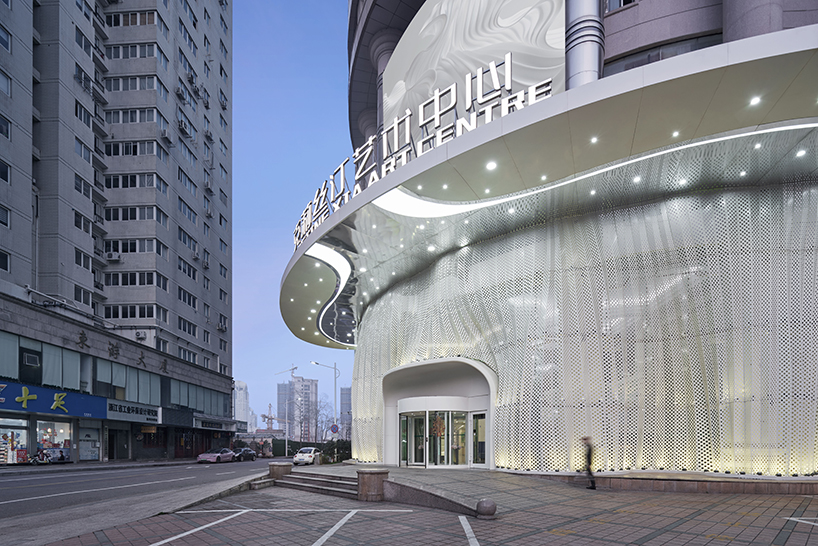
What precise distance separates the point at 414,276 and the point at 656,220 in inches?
460

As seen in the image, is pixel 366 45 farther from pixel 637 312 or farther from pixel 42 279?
pixel 42 279

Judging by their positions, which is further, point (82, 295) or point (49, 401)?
point (82, 295)

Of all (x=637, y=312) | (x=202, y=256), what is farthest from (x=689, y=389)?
(x=202, y=256)

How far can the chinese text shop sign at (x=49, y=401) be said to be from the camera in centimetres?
3185

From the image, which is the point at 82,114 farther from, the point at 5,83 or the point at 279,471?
the point at 279,471

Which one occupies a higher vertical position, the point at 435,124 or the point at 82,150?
the point at 82,150

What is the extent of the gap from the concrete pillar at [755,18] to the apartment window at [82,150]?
45.4 metres

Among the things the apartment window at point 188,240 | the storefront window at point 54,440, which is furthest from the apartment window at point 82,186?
the storefront window at point 54,440

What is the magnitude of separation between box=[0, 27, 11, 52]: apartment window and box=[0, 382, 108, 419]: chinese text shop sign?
870 inches

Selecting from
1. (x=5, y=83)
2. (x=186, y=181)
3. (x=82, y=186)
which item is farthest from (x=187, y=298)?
(x=5, y=83)

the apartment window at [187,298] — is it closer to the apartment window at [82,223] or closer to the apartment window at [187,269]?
the apartment window at [187,269]

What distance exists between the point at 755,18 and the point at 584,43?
4867 mm

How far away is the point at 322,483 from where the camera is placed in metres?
18.1

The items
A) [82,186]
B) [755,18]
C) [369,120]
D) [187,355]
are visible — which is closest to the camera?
[755,18]
